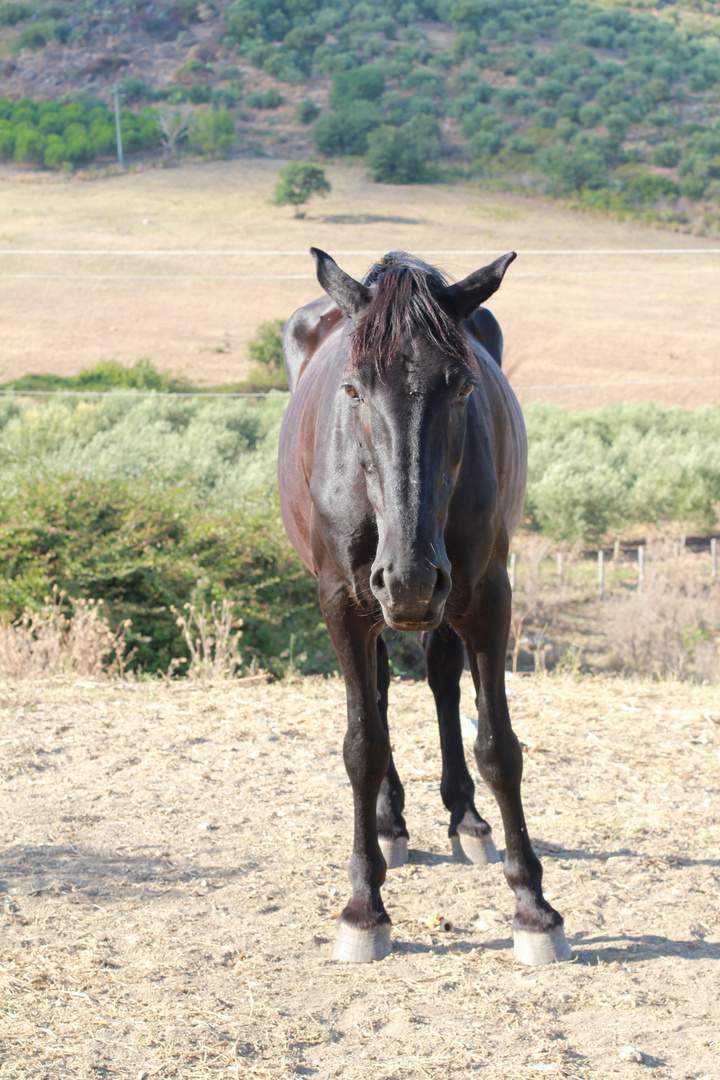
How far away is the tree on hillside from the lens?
179 ft

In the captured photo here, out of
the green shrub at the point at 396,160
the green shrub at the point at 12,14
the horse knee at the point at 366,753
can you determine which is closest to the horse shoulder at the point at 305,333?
the horse knee at the point at 366,753

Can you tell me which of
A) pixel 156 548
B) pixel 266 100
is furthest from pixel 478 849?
pixel 266 100

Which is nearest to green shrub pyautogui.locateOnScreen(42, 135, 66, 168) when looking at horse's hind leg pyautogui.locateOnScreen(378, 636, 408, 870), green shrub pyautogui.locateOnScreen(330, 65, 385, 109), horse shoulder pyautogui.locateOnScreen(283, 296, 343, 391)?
green shrub pyautogui.locateOnScreen(330, 65, 385, 109)

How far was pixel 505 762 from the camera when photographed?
3316 mm

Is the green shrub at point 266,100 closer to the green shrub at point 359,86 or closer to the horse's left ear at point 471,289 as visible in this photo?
the green shrub at point 359,86

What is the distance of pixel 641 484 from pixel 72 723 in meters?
19.3

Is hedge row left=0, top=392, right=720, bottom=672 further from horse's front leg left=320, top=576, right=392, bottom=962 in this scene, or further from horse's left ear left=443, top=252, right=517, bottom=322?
horse's left ear left=443, top=252, right=517, bottom=322

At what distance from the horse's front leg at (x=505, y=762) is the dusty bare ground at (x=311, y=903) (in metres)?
0.11

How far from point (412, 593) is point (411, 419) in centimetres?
49

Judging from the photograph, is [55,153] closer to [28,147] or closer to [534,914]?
[28,147]

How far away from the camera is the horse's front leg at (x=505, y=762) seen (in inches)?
126

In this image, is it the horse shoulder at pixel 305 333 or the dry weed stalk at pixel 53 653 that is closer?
the horse shoulder at pixel 305 333

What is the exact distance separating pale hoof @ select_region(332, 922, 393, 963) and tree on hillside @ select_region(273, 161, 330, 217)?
178ft

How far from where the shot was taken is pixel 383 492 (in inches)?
103
